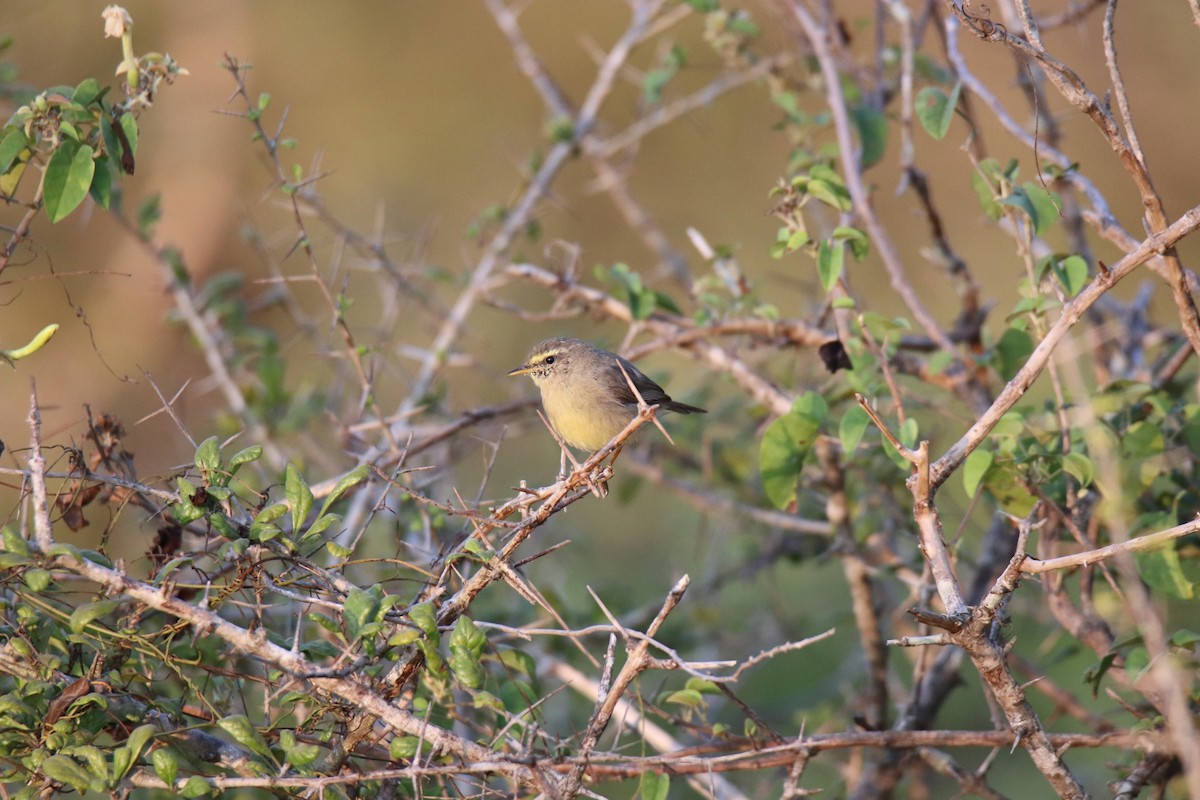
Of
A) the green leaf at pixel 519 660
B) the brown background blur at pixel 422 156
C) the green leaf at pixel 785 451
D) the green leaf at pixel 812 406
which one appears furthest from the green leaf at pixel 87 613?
the brown background blur at pixel 422 156

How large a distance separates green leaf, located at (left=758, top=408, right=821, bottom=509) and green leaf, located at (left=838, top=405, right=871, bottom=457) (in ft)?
0.73

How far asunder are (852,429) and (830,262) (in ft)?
2.21

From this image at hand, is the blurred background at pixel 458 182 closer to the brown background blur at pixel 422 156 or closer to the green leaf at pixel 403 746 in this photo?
the brown background blur at pixel 422 156

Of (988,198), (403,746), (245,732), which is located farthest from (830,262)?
(245,732)

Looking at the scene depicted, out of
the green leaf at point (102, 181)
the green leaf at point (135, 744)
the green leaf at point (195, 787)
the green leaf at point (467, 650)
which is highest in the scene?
the green leaf at point (102, 181)

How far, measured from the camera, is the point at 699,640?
599cm

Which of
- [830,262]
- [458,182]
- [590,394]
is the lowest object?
[590,394]

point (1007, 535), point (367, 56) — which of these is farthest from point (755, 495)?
point (367, 56)

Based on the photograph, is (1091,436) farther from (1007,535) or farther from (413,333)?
(413,333)

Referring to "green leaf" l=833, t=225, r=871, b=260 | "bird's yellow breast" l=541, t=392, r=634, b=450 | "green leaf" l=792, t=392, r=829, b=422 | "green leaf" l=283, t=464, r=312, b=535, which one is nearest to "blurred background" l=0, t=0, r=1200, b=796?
"bird's yellow breast" l=541, t=392, r=634, b=450

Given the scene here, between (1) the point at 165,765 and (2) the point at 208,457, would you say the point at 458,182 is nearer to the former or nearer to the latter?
(2) the point at 208,457

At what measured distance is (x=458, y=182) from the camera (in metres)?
11.3

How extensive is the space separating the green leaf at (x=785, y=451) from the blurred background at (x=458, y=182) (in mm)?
3098

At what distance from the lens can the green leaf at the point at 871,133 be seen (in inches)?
194
